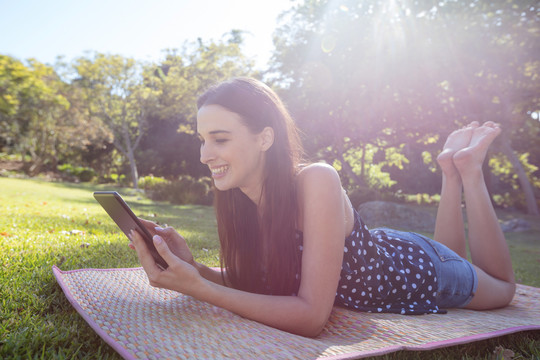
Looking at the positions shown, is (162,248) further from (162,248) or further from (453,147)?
(453,147)

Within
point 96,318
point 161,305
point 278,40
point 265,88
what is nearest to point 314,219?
point 265,88

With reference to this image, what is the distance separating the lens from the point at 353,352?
1.62 meters

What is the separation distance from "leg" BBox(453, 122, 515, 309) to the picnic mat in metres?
0.23

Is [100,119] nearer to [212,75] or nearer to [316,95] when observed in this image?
[212,75]

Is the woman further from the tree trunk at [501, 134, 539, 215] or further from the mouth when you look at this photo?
the tree trunk at [501, 134, 539, 215]

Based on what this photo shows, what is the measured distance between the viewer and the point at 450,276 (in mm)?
2533

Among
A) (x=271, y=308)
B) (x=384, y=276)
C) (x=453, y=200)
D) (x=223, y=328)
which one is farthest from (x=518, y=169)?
(x=223, y=328)

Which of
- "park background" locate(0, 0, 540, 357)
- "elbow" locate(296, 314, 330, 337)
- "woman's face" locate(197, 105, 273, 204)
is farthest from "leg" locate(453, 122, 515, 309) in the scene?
"park background" locate(0, 0, 540, 357)

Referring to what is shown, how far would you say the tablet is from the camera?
1.75 metres

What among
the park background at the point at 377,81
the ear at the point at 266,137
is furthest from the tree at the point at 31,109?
the ear at the point at 266,137

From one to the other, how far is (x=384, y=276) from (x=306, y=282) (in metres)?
0.71

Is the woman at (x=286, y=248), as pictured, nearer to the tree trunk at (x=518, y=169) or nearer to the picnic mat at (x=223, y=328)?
the picnic mat at (x=223, y=328)

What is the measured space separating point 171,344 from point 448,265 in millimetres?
1906

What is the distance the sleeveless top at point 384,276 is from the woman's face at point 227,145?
0.49 metres
